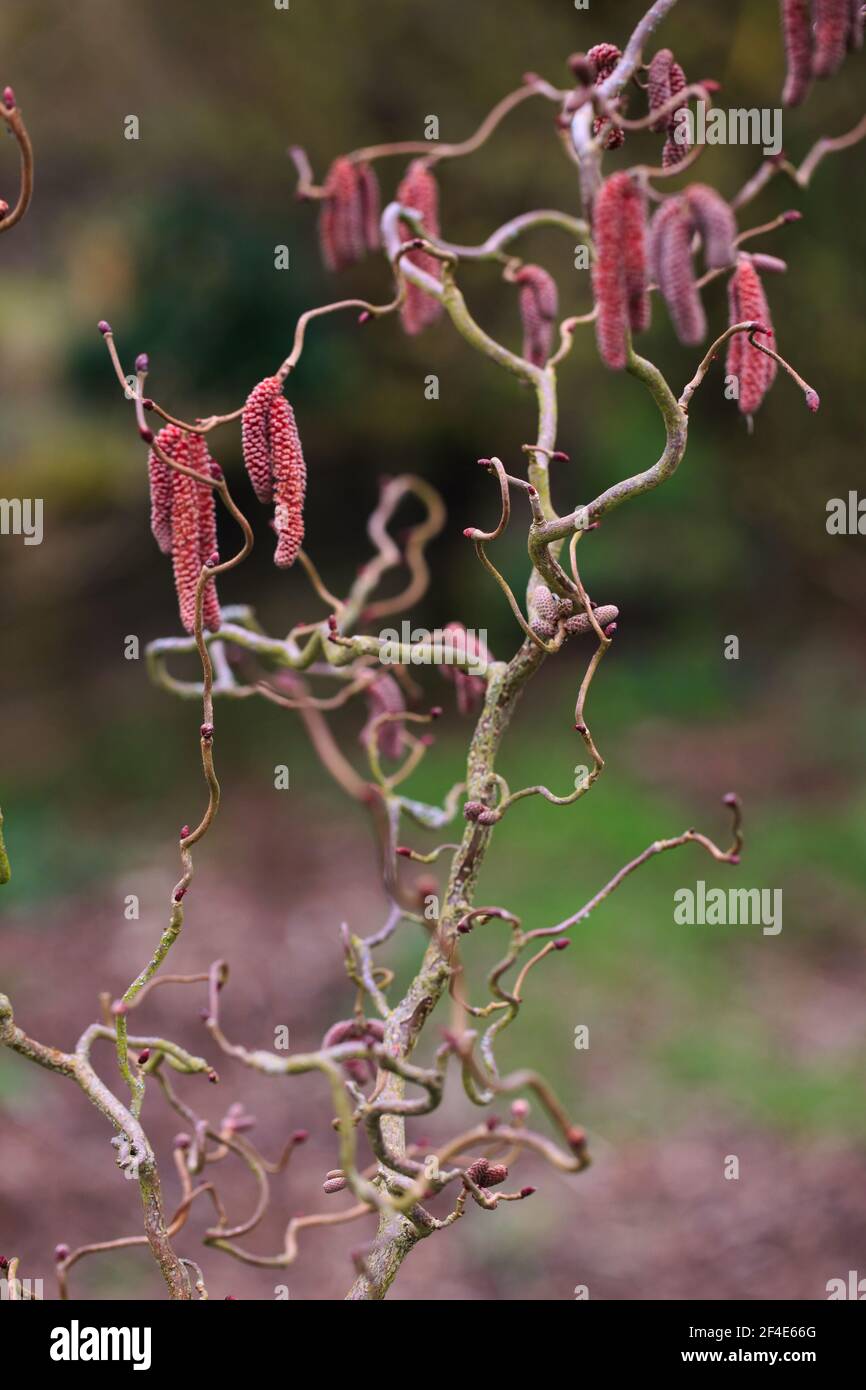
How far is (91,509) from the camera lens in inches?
231

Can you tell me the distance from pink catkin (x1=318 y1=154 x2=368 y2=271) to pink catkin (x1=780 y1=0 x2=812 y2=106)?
612 millimetres

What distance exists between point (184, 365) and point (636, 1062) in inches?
119

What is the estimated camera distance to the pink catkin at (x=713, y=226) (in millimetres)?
1166

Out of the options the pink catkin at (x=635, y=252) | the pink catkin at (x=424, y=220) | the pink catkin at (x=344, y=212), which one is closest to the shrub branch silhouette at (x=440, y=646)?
the pink catkin at (x=635, y=252)

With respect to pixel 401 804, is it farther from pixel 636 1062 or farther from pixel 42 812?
pixel 42 812

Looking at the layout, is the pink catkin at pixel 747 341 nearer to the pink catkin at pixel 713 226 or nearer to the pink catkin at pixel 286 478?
the pink catkin at pixel 713 226

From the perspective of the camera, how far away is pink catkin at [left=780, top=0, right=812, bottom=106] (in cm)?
121

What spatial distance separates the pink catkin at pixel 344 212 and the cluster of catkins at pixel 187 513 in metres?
0.66

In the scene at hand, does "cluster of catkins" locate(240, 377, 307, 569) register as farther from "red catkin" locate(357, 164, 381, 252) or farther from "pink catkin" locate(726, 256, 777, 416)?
"red catkin" locate(357, 164, 381, 252)

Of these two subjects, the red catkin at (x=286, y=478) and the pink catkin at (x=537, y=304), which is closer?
the red catkin at (x=286, y=478)

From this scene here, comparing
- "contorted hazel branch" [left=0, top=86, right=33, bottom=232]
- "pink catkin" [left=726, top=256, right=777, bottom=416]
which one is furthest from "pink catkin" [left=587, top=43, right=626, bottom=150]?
"contorted hazel branch" [left=0, top=86, right=33, bottom=232]

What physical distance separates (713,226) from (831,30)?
185 mm
